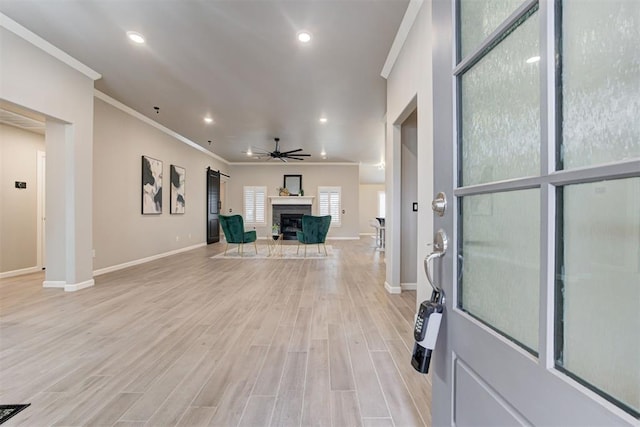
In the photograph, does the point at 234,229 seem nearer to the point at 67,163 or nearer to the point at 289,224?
the point at 67,163

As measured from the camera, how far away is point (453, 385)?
78 centimetres

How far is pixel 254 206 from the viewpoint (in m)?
9.88

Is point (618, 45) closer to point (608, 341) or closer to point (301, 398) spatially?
point (608, 341)

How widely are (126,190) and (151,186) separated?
67 centimetres

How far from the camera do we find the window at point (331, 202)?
991 centimetres

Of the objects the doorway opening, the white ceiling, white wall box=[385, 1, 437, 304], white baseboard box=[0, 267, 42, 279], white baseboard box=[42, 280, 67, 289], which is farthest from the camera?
white baseboard box=[0, 267, 42, 279]

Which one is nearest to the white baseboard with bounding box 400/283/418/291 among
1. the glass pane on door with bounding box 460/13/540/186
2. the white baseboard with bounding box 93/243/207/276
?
the glass pane on door with bounding box 460/13/540/186

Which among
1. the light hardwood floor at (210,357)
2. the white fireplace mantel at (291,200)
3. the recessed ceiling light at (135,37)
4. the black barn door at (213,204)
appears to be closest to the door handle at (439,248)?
the light hardwood floor at (210,357)

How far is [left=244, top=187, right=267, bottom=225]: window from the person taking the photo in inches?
388

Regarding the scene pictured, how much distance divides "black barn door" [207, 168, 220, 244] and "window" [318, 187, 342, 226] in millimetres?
3343

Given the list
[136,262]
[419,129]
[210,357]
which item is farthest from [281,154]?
[210,357]

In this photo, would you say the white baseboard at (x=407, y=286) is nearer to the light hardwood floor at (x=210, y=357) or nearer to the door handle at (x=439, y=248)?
the light hardwood floor at (x=210, y=357)

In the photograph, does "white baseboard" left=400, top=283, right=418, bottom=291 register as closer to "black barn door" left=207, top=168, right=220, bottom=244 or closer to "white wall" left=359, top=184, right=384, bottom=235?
"black barn door" left=207, top=168, right=220, bottom=244

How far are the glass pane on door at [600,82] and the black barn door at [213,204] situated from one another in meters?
8.64
